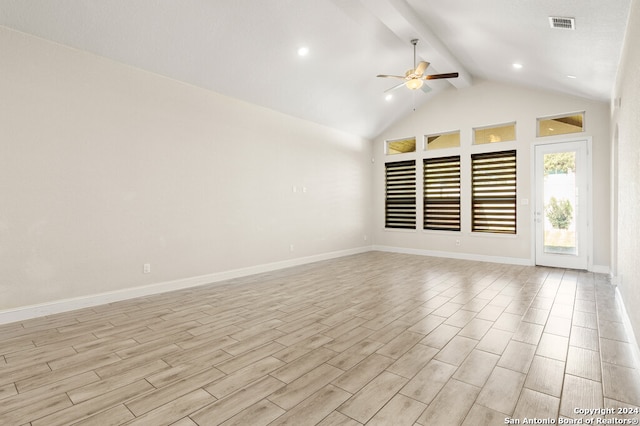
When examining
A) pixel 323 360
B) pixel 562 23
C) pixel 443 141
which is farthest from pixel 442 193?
pixel 323 360

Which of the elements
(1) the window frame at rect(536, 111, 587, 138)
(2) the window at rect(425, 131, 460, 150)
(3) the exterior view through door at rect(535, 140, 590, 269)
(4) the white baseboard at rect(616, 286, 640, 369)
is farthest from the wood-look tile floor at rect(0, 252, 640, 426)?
(2) the window at rect(425, 131, 460, 150)

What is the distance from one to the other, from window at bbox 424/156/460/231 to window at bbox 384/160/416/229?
35 cm

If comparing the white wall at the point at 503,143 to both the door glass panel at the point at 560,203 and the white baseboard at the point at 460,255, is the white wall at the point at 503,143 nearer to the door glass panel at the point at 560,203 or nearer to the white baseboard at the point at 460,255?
the white baseboard at the point at 460,255

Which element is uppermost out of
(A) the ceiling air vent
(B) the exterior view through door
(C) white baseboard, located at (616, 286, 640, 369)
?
(A) the ceiling air vent

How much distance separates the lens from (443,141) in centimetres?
772

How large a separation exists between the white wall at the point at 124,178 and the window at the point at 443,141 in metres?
3.50

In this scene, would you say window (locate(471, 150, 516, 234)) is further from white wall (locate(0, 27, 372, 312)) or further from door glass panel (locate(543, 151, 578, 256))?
white wall (locate(0, 27, 372, 312))

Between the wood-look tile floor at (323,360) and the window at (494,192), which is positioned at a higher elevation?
the window at (494,192)

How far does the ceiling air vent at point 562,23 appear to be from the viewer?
344 centimetres

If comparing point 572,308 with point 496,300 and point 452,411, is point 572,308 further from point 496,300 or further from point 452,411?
point 452,411

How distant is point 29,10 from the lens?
333cm

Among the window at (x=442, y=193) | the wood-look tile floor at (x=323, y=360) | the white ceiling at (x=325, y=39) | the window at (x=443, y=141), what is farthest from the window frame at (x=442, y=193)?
the wood-look tile floor at (x=323, y=360)

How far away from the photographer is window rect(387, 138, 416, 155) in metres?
8.24

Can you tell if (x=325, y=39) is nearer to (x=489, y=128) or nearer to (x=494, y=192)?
(x=489, y=128)
